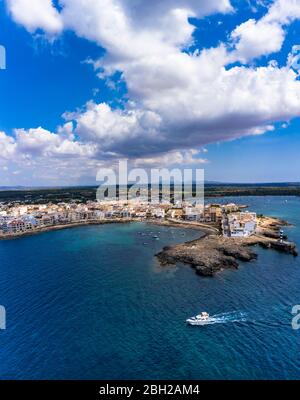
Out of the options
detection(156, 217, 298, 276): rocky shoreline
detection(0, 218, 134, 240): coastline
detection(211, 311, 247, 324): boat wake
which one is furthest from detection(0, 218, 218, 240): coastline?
detection(211, 311, 247, 324): boat wake

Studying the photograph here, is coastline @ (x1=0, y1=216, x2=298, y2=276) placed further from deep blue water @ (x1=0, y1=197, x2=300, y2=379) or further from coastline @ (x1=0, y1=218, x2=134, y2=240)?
deep blue water @ (x1=0, y1=197, x2=300, y2=379)

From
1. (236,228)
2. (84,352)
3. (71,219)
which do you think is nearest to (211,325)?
(84,352)

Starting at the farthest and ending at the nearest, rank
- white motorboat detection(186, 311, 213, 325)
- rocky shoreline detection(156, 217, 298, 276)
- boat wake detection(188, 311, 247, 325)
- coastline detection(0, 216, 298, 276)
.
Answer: coastline detection(0, 216, 298, 276) → rocky shoreline detection(156, 217, 298, 276) → boat wake detection(188, 311, 247, 325) → white motorboat detection(186, 311, 213, 325)

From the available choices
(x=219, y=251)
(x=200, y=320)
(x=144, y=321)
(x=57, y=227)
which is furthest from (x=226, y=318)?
(x=57, y=227)

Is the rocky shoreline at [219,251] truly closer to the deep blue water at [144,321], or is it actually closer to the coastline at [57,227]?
the deep blue water at [144,321]

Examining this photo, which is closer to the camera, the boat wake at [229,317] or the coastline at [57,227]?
the boat wake at [229,317]

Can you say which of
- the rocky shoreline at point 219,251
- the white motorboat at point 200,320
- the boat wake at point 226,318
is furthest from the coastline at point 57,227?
the boat wake at point 226,318

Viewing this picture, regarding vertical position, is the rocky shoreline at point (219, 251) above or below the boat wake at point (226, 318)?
above
